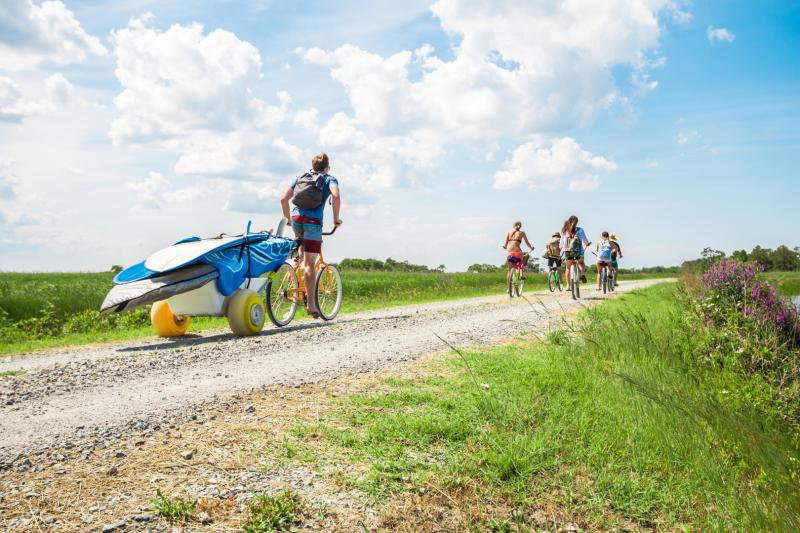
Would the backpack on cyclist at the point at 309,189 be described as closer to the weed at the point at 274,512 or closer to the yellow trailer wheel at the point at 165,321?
the yellow trailer wheel at the point at 165,321

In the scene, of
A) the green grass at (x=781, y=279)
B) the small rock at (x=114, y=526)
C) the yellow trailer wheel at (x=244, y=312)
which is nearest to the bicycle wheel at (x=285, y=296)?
the yellow trailer wheel at (x=244, y=312)

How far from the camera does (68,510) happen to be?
3.00 metres

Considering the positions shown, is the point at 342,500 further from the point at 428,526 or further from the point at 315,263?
the point at 315,263

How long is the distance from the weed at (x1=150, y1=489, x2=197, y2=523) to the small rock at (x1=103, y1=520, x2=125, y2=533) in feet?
0.53

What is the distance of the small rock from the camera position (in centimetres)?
280

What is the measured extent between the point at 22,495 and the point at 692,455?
156 inches

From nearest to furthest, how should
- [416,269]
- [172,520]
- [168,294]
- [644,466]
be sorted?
1. [172,520]
2. [644,466]
3. [168,294]
4. [416,269]

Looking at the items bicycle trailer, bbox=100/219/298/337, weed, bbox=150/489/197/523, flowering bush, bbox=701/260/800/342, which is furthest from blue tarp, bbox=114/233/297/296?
flowering bush, bbox=701/260/800/342

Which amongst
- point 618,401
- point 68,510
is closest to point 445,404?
point 618,401

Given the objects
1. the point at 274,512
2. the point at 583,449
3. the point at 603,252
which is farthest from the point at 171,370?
the point at 603,252

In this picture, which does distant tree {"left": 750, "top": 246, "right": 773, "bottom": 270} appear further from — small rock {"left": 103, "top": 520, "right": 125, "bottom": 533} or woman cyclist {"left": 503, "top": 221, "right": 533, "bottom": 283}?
small rock {"left": 103, "top": 520, "right": 125, "bottom": 533}

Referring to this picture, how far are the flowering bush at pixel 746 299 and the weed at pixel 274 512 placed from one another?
7388 mm

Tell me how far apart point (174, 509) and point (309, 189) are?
775 centimetres

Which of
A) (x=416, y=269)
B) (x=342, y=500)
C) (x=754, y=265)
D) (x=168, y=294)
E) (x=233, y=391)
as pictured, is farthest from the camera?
(x=416, y=269)
